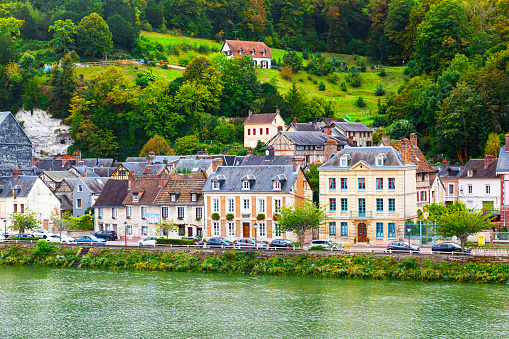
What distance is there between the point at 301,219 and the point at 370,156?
7.94 meters

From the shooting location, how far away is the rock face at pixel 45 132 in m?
112

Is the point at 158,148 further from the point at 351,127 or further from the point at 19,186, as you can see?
the point at 19,186

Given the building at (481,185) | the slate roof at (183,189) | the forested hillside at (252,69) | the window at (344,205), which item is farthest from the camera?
the forested hillside at (252,69)

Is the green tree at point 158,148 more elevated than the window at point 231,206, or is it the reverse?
the green tree at point 158,148

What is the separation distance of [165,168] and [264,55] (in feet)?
211

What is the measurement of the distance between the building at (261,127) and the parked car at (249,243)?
47.2 m

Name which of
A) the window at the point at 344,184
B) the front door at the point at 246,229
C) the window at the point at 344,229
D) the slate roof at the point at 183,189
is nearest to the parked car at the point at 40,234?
the slate roof at the point at 183,189

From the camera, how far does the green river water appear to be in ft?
111

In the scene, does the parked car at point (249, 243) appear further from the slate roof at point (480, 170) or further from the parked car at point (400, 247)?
the slate roof at point (480, 170)

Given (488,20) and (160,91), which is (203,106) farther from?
(488,20)

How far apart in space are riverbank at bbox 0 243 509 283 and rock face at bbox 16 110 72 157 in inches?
2347

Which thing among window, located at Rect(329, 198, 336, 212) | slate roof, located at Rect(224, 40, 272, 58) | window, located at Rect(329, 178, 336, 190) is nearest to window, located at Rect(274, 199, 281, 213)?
window, located at Rect(329, 198, 336, 212)

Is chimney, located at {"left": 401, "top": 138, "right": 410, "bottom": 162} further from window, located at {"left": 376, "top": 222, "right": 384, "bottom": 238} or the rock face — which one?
the rock face

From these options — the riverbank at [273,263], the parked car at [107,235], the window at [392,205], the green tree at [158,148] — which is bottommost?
the riverbank at [273,263]
